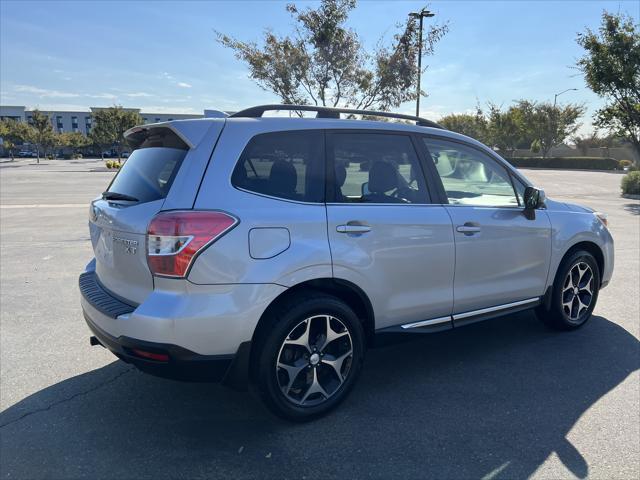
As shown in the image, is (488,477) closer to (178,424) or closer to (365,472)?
(365,472)

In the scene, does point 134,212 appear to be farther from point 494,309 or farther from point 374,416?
point 494,309

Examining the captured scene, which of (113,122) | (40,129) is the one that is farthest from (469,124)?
(40,129)

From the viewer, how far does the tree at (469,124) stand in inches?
2502


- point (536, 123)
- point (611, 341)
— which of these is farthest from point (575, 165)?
point (611, 341)

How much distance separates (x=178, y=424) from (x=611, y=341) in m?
3.72

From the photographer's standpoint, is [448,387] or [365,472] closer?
A: [365,472]

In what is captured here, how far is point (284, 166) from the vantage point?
300 cm

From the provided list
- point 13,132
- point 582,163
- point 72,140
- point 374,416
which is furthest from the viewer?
point 72,140

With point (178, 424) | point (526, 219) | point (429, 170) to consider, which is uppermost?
point (429, 170)

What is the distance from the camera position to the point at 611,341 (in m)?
4.37

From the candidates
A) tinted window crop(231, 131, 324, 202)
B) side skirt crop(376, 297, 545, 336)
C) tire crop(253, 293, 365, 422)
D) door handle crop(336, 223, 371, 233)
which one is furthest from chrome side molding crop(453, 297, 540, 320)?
tinted window crop(231, 131, 324, 202)

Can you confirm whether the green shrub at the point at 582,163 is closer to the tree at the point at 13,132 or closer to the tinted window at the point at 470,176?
the tinted window at the point at 470,176

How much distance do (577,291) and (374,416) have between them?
2581 mm

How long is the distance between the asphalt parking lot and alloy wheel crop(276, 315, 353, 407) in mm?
203
